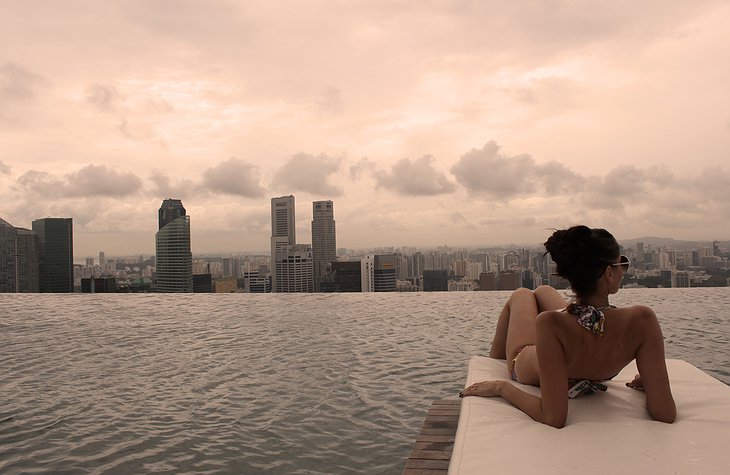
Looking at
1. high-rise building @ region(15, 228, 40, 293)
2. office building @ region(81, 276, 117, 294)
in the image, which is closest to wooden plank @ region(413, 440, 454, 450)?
office building @ region(81, 276, 117, 294)

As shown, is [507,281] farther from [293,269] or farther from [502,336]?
[502,336]

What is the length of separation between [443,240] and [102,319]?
8194 millimetres

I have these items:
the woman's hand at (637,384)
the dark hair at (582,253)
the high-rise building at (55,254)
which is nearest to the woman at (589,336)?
the dark hair at (582,253)

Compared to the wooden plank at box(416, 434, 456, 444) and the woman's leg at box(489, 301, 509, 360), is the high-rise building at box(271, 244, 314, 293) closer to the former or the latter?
the woman's leg at box(489, 301, 509, 360)

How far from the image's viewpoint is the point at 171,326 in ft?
23.2

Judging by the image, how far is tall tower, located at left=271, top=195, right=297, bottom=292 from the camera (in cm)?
1678

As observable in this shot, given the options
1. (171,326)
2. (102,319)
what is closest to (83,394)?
(171,326)

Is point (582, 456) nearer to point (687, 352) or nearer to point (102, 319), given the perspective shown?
point (687, 352)

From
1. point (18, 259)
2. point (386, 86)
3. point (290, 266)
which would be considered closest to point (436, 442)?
point (386, 86)

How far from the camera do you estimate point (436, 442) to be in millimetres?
2086

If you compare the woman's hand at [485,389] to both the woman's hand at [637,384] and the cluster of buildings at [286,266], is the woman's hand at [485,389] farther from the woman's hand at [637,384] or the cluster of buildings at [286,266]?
the cluster of buildings at [286,266]

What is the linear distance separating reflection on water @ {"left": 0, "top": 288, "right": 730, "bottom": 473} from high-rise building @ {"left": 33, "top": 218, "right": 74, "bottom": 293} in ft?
26.5

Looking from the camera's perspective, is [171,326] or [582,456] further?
[171,326]

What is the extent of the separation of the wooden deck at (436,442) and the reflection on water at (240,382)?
32 centimetres
